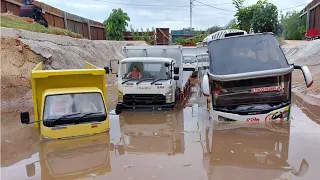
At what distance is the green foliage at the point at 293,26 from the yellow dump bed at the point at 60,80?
34.9 m

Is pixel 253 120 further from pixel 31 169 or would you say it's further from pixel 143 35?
pixel 143 35

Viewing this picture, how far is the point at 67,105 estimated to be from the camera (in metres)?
8.22

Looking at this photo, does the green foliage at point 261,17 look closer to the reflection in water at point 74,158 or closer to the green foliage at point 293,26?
the green foliage at point 293,26

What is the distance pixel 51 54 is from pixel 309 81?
12801 millimetres

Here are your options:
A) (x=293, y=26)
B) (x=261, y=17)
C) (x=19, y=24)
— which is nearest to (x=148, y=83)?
(x=19, y=24)

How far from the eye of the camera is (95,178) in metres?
6.22

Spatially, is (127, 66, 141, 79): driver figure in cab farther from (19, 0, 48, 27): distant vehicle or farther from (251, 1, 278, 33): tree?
(251, 1, 278, 33): tree

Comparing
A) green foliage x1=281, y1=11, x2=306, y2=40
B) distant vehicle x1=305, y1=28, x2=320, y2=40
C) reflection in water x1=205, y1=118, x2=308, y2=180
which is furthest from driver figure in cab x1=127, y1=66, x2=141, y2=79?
green foliage x1=281, y1=11, x2=306, y2=40

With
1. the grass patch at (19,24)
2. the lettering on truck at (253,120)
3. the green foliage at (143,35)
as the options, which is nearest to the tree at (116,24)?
the green foliage at (143,35)

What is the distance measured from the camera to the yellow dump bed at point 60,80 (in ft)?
27.8

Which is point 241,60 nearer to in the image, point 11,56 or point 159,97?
point 159,97

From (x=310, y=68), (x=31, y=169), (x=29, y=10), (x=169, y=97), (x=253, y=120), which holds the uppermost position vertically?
(x=29, y=10)

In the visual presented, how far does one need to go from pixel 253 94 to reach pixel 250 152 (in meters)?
2.02

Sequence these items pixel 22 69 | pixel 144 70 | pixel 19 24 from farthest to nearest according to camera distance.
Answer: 1. pixel 19 24
2. pixel 22 69
3. pixel 144 70
